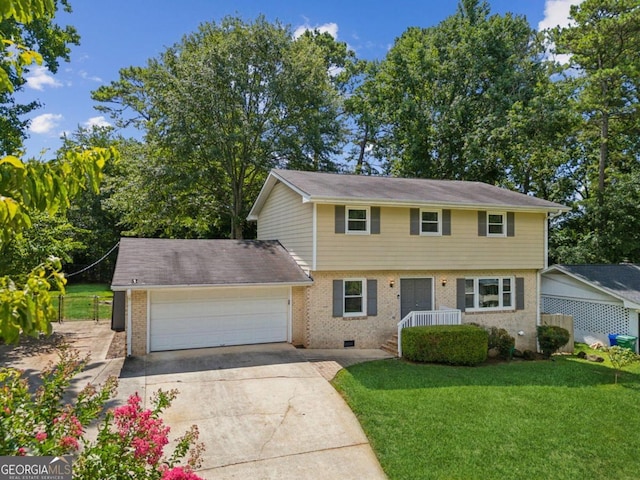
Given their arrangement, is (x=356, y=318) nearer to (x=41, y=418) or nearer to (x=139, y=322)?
(x=139, y=322)

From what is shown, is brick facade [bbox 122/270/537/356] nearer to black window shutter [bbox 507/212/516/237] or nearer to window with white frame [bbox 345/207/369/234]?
window with white frame [bbox 345/207/369/234]

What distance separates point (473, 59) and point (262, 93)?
15.1m

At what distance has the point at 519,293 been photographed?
15.9 metres

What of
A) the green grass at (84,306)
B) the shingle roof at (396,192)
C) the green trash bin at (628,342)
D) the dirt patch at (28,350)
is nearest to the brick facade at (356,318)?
the shingle roof at (396,192)

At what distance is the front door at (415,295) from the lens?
14.6 meters

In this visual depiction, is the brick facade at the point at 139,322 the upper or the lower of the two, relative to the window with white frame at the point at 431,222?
lower

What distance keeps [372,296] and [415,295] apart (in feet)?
5.68

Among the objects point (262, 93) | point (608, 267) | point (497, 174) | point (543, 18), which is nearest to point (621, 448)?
point (608, 267)

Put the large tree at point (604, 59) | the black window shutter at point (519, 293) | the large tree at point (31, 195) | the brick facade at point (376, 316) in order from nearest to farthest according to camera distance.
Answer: the large tree at point (31, 195), the brick facade at point (376, 316), the black window shutter at point (519, 293), the large tree at point (604, 59)

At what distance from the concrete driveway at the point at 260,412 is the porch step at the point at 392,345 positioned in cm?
172

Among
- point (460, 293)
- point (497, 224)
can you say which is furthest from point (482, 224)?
point (460, 293)

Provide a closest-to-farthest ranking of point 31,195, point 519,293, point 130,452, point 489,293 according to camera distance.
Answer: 1. point 31,195
2. point 130,452
3. point 489,293
4. point 519,293

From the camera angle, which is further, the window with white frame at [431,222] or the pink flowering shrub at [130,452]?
the window with white frame at [431,222]

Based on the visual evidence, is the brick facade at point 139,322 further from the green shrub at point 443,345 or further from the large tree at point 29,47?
the green shrub at point 443,345
